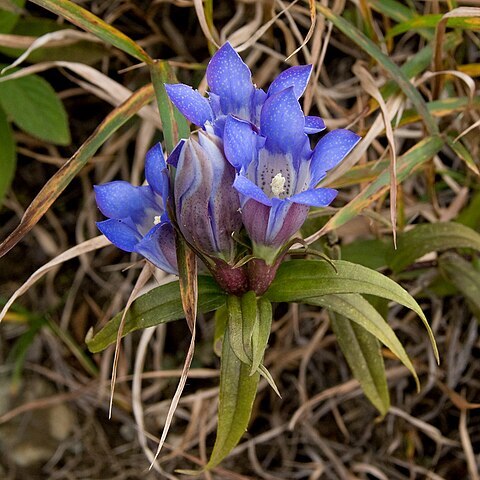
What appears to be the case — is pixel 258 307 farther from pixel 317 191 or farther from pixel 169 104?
pixel 169 104

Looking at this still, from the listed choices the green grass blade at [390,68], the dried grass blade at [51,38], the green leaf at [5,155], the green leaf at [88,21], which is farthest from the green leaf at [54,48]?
the green grass blade at [390,68]

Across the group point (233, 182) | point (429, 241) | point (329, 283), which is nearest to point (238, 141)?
point (233, 182)

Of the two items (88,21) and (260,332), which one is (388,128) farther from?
(88,21)

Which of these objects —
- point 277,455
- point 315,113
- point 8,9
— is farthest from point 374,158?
point 8,9

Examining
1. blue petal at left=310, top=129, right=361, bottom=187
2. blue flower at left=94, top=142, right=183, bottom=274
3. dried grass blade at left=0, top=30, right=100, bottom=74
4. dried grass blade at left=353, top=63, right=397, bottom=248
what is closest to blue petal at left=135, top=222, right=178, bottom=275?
blue flower at left=94, top=142, right=183, bottom=274

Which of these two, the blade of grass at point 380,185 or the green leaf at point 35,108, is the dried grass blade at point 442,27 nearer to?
the blade of grass at point 380,185
